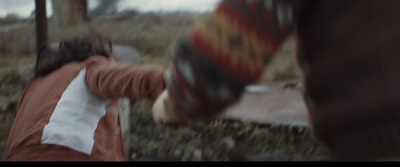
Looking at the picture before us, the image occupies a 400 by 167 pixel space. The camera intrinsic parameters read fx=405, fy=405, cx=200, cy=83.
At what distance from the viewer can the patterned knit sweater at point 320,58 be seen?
1.54ft

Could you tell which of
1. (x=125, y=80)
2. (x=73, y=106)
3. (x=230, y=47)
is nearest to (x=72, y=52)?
(x=73, y=106)

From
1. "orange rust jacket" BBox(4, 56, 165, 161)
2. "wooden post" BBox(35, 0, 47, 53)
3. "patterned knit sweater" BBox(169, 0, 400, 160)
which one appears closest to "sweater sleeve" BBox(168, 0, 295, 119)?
"patterned knit sweater" BBox(169, 0, 400, 160)

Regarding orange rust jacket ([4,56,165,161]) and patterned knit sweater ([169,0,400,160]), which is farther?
orange rust jacket ([4,56,165,161])

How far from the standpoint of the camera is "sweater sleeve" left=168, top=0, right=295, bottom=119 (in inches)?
18.4

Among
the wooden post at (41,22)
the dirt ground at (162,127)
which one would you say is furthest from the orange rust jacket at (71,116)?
the dirt ground at (162,127)

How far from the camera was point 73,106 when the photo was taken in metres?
0.84

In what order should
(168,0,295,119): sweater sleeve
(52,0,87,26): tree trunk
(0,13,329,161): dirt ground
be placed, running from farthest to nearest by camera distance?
(0,13,329,161): dirt ground, (52,0,87,26): tree trunk, (168,0,295,119): sweater sleeve

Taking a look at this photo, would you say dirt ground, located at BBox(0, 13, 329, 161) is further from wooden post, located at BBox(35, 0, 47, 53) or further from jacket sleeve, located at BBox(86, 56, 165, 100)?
jacket sleeve, located at BBox(86, 56, 165, 100)

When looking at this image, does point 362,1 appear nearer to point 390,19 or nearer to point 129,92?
point 390,19

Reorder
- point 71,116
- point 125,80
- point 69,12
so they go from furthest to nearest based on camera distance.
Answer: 1. point 69,12
2. point 71,116
3. point 125,80

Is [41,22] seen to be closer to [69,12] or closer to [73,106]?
[69,12]

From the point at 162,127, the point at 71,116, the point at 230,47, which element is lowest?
the point at 162,127

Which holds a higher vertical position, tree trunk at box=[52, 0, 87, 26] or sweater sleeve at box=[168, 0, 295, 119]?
sweater sleeve at box=[168, 0, 295, 119]

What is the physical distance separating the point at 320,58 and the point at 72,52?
620mm
